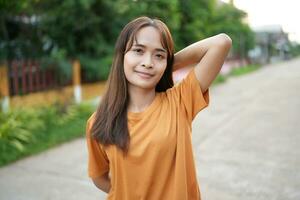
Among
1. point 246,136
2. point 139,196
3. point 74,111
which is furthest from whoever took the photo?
point 74,111

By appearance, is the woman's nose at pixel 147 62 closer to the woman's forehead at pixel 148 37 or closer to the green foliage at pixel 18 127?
the woman's forehead at pixel 148 37

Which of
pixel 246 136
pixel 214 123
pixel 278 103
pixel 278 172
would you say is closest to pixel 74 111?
pixel 214 123

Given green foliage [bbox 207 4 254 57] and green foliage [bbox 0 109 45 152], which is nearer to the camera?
green foliage [bbox 0 109 45 152]

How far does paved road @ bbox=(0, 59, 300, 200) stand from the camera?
356 cm

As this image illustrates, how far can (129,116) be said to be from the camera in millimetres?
1534

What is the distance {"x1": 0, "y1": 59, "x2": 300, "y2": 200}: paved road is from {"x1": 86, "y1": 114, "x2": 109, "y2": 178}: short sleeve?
6.07 feet

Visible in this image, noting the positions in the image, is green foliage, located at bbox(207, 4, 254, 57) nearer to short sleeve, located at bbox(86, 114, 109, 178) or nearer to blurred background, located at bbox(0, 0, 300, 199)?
blurred background, located at bbox(0, 0, 300, 199)

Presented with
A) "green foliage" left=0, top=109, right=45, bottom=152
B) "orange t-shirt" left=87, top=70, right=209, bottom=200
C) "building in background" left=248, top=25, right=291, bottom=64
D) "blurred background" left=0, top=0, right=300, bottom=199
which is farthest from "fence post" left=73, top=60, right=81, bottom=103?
"building in background" left=248, top=25, right=291, bottom=64

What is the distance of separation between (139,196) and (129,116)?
0.34 meters

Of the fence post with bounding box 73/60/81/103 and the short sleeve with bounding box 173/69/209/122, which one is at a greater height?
the short sleeve with bounding box 173/69/209/122

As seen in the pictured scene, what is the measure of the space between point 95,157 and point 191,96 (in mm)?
530

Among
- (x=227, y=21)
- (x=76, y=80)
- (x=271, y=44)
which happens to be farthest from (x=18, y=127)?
(x=271, y=44)

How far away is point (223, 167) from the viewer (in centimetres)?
428

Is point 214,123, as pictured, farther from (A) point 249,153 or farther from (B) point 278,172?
(B) point 278,172
